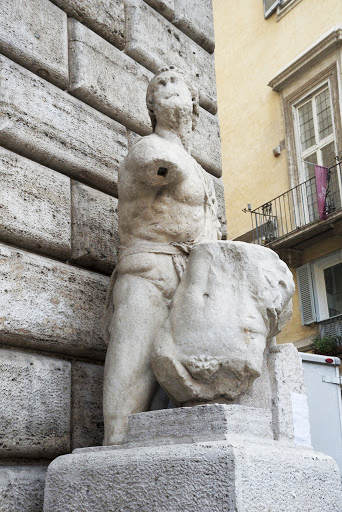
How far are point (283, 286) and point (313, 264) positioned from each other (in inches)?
498

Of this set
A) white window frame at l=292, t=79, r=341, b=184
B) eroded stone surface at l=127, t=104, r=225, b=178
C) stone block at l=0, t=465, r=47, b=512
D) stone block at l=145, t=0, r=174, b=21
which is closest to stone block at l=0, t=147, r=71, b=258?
stone block at l=0, t=465, r=47, b=512

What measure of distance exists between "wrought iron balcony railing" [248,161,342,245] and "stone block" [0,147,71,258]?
1132 centimetres

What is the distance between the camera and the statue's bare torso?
3.07 metres

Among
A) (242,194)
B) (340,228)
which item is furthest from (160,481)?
(242,194)

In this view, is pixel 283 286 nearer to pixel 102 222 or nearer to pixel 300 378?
pixel 300 378

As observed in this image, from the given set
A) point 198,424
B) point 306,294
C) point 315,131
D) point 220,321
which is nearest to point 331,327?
point 306,294

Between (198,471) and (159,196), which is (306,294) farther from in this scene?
(198,471)

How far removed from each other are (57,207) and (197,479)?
1864 mm

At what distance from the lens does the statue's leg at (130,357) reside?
9.68 feet

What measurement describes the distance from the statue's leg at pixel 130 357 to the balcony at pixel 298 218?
37.5 feet

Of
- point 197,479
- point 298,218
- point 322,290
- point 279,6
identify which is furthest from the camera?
point 279,6

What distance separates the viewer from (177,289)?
3016 mm

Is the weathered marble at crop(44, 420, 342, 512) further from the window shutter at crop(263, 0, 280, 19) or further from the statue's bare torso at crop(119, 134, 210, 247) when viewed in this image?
the window shutter at crop(263, 0, 280, 19)

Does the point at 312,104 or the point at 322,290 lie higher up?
the point at 312,104
